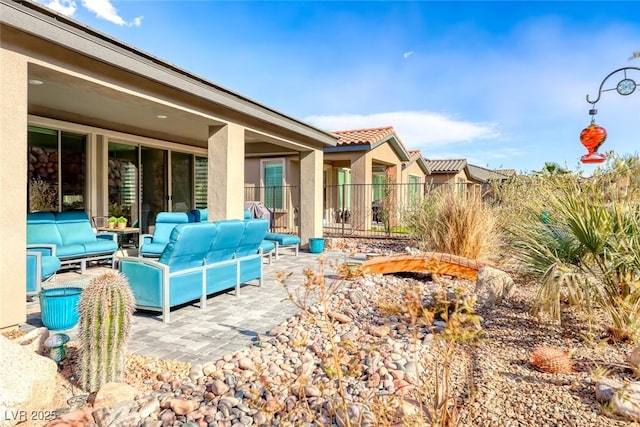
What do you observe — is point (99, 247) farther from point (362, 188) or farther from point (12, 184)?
point (362, 188)

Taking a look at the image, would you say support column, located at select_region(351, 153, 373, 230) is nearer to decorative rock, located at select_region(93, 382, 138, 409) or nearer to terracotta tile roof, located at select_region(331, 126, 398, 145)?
terracotta tile roof, located at select_region(331, 126, 398, 145)

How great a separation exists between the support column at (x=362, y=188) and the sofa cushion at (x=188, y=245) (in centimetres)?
992

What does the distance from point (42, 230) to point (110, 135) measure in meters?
3.62

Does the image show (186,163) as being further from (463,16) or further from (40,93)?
(463,16)

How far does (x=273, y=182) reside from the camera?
1631cm

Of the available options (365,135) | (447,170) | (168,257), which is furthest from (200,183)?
(447,170)

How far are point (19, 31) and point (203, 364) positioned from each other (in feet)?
12.8

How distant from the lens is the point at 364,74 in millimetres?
15992

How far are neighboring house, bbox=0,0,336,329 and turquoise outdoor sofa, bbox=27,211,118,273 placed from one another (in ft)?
6.01

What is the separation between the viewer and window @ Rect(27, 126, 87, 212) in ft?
28.5

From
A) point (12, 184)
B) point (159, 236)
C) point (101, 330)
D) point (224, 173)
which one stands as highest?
point (224, 173)

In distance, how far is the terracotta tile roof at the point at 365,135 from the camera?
14895 mm

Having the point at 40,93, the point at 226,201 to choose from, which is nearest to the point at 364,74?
the point at 226,201

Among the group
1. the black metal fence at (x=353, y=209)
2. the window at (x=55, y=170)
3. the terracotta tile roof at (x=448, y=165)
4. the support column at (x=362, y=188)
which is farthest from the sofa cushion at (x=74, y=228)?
the terracotta tile roof at (x=448, y=165)
